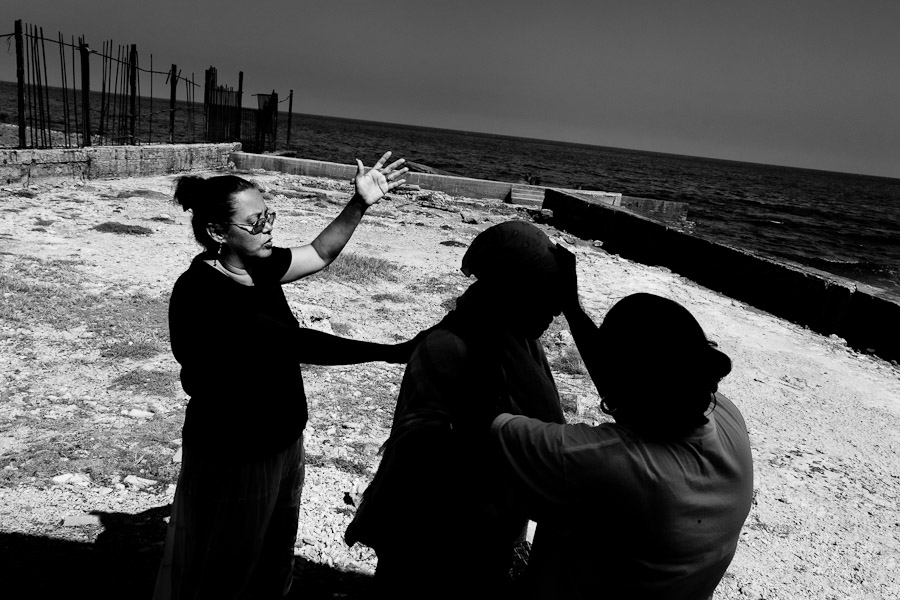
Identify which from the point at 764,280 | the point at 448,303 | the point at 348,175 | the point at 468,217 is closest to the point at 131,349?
the point at 448,303

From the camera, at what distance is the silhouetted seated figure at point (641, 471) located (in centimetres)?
135

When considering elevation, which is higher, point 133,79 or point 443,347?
point 133,79

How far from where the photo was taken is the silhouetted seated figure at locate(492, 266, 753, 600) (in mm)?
1351

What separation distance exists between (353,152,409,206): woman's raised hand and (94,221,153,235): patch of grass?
6959 millimetres

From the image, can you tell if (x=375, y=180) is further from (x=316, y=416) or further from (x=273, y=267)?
(x=316, y=416)

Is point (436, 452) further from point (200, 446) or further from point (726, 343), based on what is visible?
point (726, 343)

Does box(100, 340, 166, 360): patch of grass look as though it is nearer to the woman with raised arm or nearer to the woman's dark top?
the woman with raised arm

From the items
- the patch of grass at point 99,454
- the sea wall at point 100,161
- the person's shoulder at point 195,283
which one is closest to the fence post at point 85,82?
the sea wall at point 100,161

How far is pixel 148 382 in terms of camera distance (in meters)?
4.56

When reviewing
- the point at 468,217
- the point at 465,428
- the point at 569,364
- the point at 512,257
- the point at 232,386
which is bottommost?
the point at 569,364

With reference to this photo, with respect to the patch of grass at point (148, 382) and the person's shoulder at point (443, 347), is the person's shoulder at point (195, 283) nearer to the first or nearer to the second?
the person's shoulder at point (443, 347)

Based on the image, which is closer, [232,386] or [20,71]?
[232,386]

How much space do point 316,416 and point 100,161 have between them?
10757 millimetres

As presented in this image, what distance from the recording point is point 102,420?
13.2 ft
